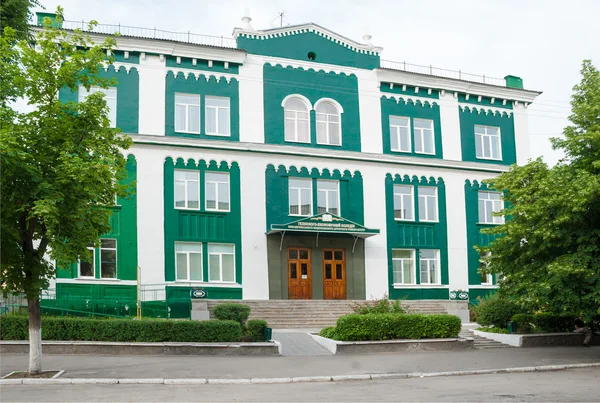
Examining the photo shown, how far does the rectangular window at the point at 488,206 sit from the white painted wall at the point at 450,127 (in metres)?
2.71

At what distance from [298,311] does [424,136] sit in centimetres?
1290

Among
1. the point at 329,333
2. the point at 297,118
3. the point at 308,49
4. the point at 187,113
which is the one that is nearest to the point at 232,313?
the point at 329,333

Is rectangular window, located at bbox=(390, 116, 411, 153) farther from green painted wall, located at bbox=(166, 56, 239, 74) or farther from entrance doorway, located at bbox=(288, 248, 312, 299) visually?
green painted wall, located at bbox=(166, 56, 239, 74)

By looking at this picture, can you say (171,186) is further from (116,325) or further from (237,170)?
(116,325)

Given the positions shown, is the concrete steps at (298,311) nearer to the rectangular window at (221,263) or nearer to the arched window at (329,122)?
the rectangular window at (221,263)

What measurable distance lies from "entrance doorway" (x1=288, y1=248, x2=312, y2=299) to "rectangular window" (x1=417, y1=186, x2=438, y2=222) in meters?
7.15

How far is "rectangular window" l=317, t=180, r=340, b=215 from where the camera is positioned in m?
32.9

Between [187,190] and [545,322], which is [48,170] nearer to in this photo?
[187,190]

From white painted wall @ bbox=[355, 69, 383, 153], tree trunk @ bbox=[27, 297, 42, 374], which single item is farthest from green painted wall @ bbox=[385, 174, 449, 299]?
tree trunk @ bbox=[27, 297, 42, 374]

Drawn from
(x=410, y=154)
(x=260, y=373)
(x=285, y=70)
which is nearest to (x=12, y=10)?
(x=260, y=373)

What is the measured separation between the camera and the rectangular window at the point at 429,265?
113ft

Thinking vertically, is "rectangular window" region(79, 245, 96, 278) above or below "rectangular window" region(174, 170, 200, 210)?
below

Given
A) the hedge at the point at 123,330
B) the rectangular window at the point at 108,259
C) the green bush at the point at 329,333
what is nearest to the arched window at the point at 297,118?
the rectangular window at the point at 108,259

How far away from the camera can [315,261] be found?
1266 inches
